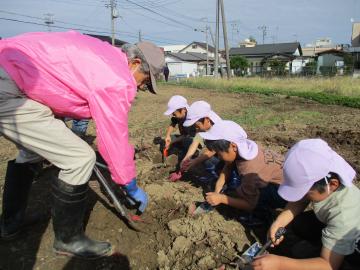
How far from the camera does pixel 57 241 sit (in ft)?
8.30

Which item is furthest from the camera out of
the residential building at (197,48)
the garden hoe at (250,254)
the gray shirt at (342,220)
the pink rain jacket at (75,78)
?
the residential building at (197,48)

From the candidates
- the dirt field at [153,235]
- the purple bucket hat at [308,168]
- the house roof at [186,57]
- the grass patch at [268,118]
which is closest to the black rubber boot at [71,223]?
the dirt field at [153,235]

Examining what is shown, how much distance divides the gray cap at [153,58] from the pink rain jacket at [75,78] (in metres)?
0.21

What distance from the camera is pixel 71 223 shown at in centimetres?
245

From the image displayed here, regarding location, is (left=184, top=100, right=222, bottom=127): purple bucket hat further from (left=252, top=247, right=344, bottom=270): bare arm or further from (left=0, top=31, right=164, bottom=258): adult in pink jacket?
(left=252, top=247, right=344, bottom=270): bare arm

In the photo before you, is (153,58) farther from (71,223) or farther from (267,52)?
(267,52)

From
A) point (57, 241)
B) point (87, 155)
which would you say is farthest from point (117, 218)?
point (87, 155)

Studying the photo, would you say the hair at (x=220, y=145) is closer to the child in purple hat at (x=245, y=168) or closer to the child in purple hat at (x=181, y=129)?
the child in purple hat at (x=245, y=168)

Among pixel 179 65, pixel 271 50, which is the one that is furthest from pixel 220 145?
pixel 271 50

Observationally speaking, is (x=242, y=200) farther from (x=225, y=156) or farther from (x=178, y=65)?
(x=178, y=65)

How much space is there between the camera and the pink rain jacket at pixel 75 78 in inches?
84.5

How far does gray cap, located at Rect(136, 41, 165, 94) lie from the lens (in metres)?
2.41

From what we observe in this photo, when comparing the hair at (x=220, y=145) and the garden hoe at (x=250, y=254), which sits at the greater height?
the hair at (x=220, y=145)

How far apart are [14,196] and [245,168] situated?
181 cm
